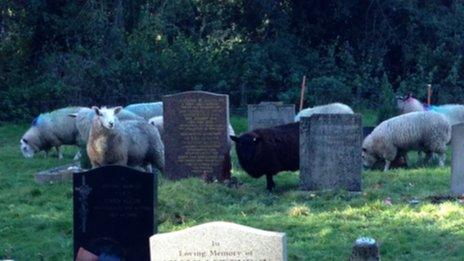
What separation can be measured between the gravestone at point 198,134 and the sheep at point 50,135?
5651 mm

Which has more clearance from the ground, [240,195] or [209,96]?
[209,96]

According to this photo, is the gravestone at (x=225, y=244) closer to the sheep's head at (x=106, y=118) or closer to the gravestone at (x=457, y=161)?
the gravestone at (x=457, y=161)

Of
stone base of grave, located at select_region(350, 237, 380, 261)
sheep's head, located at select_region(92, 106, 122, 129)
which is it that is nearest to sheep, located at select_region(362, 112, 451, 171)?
sheep's head, located at select_region(92, 106, 122, 129)

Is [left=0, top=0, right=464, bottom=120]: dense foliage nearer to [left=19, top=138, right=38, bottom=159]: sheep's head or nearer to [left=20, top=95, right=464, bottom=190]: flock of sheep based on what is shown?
[left=20, top=95, right=464, bottom=190]: flock of sheep

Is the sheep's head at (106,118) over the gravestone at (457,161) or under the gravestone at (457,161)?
over

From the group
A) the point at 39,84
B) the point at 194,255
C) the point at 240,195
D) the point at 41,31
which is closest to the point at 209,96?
the point at 240,195

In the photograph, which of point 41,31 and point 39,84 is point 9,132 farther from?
point 41,31

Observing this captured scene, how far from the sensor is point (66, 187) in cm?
1673

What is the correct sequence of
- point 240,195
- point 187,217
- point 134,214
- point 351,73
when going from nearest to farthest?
point 134,214
point 187,217
point 240,195
point 351,73

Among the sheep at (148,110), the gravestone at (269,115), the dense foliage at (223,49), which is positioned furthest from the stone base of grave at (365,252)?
the dense foliage at (223,49)

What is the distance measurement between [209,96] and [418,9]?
18355 millimetres

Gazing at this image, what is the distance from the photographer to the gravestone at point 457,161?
1488cm

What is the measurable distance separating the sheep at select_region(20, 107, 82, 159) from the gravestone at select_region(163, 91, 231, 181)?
5.65 meters

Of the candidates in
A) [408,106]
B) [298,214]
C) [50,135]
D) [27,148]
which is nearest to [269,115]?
[408,106]
